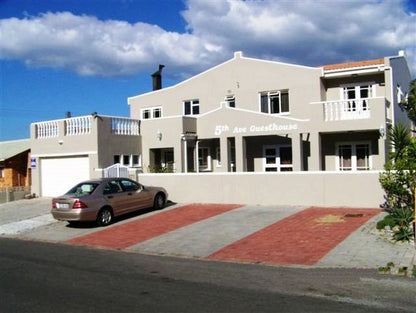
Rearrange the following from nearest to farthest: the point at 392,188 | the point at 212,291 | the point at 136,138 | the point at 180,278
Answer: the point at 212,291, the point at 180,278, the point at 392,188, the point at 136,138

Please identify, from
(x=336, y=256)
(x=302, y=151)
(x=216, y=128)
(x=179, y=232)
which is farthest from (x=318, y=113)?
(x=336, y=256)

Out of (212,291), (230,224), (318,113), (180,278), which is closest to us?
(212,291)

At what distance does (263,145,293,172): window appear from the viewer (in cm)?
2262

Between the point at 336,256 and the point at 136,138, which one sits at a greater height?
the point at 136,138

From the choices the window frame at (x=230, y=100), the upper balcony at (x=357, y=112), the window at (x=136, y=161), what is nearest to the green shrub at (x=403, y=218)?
the upper balcony at (x=357, y=112)

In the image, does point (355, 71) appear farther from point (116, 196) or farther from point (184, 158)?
point (116, 196)

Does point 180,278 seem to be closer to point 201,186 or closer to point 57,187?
point 201,186

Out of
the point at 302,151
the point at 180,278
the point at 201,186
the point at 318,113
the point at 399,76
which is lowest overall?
the point at 180,278

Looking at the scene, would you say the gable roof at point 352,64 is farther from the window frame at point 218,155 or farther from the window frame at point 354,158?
the window frame at point 218,155

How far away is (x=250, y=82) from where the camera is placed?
23719 millimetres

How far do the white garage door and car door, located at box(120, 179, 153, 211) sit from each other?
5978mm

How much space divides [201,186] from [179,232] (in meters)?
5.24

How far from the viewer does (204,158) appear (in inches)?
992

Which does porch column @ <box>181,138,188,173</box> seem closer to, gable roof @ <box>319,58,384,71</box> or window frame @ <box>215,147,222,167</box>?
window frame @ <box>215,147,222,167</box>
